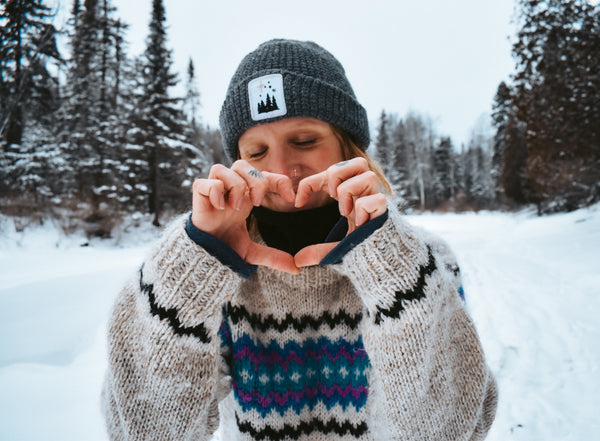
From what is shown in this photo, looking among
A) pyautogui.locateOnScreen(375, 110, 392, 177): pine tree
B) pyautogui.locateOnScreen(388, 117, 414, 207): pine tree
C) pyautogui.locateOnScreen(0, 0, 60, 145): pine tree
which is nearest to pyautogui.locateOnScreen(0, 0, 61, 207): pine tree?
pyautogui.locateOnScreen(0, 0, 60, 145): pine tree

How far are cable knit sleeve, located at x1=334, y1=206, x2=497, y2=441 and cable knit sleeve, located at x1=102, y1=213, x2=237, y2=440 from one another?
1.69ft

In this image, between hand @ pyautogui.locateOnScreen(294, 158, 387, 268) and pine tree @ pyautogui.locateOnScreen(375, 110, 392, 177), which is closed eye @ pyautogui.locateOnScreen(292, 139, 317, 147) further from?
pine tree @ pyautogui.locateOnScreen(375, 110, 392, 177)

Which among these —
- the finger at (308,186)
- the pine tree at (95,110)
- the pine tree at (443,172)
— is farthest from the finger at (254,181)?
the pine tree at (443,172)

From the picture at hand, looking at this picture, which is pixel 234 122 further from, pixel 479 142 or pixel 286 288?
pixel 479 142

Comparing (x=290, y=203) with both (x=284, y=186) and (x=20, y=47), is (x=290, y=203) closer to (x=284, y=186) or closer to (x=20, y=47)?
(x=284, y=186)

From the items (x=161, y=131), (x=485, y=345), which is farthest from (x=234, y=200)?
(x=161, y=131)

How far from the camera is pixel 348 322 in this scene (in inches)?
52.4

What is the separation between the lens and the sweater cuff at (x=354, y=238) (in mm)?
964

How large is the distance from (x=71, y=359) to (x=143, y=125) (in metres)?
14.3

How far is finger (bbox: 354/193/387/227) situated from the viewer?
0.94 metres

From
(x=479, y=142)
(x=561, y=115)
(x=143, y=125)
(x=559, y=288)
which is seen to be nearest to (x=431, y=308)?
(x=559, y=288)

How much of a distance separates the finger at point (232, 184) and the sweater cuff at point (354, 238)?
0.37 m

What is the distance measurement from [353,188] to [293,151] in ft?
1.62

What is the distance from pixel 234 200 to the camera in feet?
3.24
